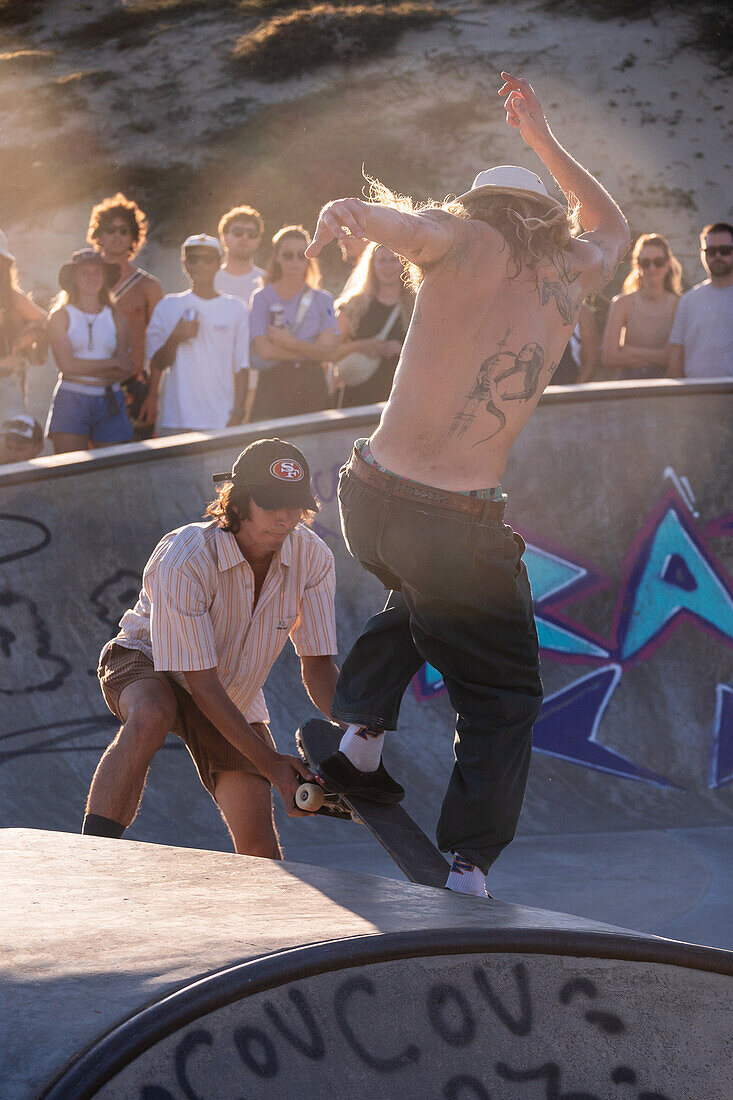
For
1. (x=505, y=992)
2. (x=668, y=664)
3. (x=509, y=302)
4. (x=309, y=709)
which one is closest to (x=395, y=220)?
(x=509, y=302)

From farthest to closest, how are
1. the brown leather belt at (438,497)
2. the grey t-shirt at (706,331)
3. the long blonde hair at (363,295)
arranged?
the grey t-shirt at (706,331) → the long blonde hair at (363,295) → the brown leather belt at (438,497)

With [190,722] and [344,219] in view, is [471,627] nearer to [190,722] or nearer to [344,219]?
[344,219]

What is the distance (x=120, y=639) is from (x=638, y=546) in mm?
4000

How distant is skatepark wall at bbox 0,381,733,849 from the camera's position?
6238mm

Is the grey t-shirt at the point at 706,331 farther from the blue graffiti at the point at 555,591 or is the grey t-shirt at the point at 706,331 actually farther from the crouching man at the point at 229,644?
the crouching man at the point at 229,644

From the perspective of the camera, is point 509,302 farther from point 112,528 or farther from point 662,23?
point 662,23

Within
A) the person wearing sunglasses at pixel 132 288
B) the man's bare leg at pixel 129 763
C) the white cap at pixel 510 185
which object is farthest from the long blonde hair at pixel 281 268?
the white cap at pixel 510 185

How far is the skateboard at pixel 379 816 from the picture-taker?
3.39 metres

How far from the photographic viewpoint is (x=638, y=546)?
24.1 feet

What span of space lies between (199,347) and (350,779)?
A: 5132mm

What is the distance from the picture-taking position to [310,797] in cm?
364

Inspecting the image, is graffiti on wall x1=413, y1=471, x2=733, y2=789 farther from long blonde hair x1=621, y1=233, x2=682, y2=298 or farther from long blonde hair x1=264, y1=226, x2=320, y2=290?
long blonde hair x1=264, y1=226, x2=320, y2=290

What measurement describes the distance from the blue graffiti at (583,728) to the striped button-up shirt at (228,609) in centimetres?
268

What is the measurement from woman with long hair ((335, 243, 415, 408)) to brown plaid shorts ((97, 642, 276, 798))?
14.6ft
